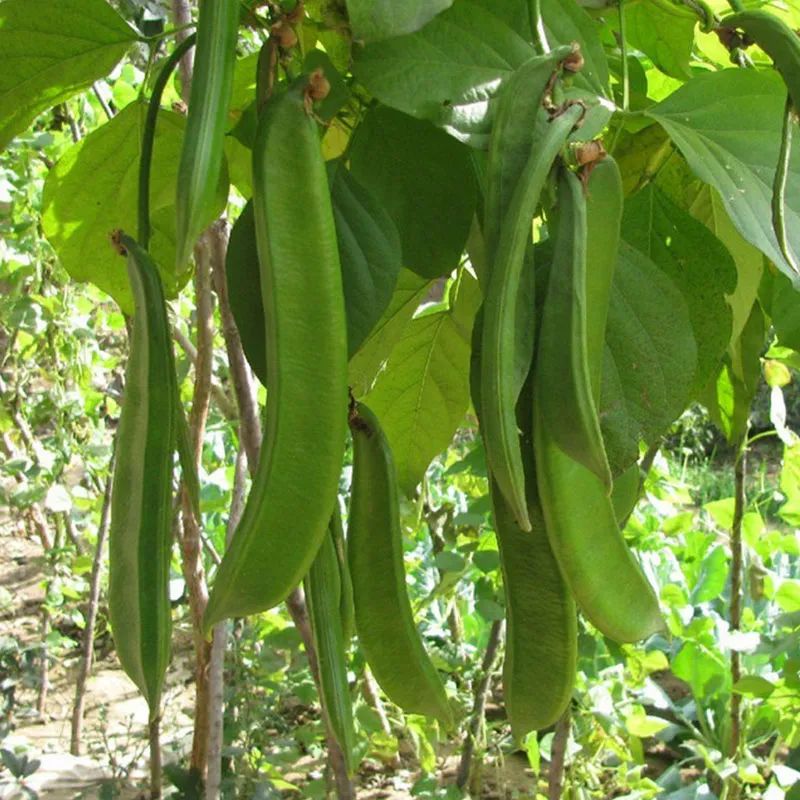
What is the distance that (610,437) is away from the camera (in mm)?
481

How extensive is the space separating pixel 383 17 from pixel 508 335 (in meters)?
0.13

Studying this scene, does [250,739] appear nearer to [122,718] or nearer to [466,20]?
[122,718]

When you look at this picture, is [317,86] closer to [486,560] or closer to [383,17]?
[383,17]

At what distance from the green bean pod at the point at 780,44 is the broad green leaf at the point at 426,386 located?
0.99ft

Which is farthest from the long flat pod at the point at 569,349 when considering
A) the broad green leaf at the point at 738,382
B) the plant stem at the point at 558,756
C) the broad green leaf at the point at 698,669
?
the broad green leaf at the point at 698,669

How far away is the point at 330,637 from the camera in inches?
19.8

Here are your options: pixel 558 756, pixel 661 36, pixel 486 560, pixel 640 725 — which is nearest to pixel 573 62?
pixel 661 36

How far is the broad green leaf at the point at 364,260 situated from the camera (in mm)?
462

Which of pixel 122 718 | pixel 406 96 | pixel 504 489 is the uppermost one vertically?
pixel 406 96

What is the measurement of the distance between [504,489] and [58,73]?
0.39 meters

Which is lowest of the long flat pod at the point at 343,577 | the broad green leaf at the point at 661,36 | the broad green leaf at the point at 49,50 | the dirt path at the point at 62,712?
the dirt path at the point at 62,712

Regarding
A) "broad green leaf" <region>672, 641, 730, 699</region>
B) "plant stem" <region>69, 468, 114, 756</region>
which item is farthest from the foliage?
"broad green leaf" <region>672, 641, 730, 699</region>

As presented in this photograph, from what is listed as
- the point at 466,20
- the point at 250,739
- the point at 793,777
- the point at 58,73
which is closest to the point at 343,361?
the point at 466,20

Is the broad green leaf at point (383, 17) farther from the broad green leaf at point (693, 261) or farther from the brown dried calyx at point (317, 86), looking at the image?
the broad green leaf at point (693, 261)
